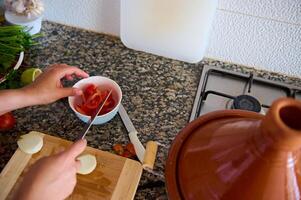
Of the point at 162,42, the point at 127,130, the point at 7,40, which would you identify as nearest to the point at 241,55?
the point at 162,42

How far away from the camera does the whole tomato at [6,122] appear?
781 mm

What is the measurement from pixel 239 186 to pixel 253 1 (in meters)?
0.63

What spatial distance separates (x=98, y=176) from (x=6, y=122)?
0.26 metres

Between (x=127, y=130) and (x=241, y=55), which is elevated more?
(x=241, y=55)

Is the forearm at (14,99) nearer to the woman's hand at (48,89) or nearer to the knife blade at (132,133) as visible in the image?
the woman's hand at (48,89)

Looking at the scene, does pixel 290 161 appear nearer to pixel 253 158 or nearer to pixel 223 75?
pixel 253 158

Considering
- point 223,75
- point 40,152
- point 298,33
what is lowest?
point 40,152

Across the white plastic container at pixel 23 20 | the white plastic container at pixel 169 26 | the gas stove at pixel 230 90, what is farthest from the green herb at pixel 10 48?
the gas stove at pixel 230 90

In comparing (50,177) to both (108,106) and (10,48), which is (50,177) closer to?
(108,106)

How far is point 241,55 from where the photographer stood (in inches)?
36.6

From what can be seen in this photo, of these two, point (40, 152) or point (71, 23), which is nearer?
point (40, 152)

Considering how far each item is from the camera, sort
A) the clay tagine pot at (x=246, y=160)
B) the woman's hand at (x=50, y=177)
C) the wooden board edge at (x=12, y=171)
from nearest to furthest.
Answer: the clay tagine pot at (x=246, y=160)
the woman's hand at (x=50, y=177)
the wooden board edge at (x=12, y=171)

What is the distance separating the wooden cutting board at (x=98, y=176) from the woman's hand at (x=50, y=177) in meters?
0.12

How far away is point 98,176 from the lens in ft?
2.31
